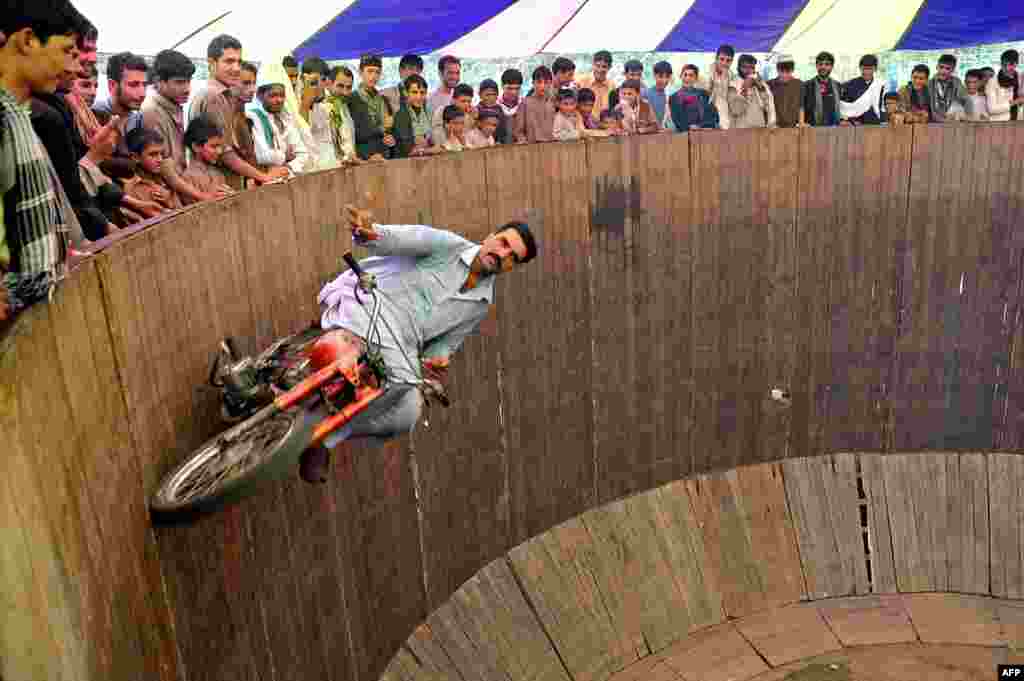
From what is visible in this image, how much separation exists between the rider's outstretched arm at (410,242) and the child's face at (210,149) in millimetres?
1171

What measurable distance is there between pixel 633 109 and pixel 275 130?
305cm

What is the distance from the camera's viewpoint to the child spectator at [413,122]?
5.73 metres

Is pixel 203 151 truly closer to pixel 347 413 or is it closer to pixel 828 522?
pixel 347 413

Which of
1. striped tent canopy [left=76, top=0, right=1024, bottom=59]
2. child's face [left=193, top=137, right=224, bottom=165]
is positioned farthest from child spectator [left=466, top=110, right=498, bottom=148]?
child's face [left=193, top=137, right=224, bottom=165]

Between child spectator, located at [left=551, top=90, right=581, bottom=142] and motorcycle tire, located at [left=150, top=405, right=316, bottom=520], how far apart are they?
4287mm

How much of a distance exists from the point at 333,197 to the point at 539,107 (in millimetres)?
2883

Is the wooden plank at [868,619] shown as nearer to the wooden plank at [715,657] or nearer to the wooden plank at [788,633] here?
the wooden plank at [788,633]

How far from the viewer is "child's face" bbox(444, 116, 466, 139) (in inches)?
230

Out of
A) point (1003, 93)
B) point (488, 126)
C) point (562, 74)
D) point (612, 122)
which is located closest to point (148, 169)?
point (488, 126)

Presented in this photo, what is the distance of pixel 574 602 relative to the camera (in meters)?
5.47

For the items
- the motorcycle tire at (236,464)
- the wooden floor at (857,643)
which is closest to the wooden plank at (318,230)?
the motorcycle tire at (236,464)

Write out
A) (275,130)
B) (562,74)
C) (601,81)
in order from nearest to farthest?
(275,130)
(562,74)
(601,81)

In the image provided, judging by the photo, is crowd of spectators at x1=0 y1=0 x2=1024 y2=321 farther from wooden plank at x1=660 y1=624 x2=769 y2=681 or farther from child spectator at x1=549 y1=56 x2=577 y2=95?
wooden plank at x1=660 y1=624 x2=769 y2=681

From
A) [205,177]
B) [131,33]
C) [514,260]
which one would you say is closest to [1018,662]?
[514,260]
